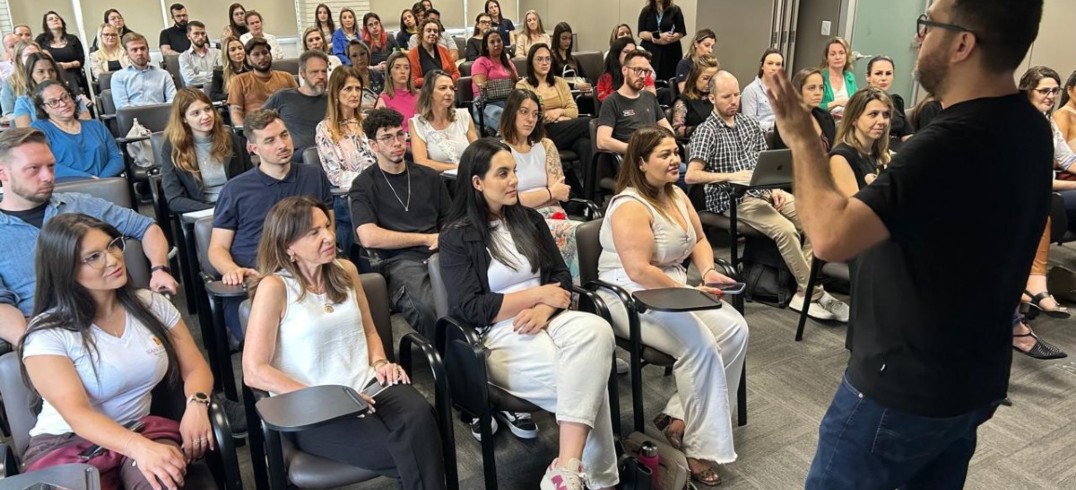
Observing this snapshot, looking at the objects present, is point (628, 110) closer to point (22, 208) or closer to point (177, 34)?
point (22, 208)

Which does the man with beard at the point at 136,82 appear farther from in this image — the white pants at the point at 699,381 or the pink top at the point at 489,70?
the white pants at the point at 699,381

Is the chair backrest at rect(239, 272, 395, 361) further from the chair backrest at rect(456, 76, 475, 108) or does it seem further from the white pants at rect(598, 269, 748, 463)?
the chair backrest at rect(456, 76, 475, 108)

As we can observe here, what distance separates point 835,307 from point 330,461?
8.60 feet

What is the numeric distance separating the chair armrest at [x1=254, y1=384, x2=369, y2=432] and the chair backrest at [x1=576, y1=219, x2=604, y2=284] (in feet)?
3.78

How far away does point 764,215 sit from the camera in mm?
3688

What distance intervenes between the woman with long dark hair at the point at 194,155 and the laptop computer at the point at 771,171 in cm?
247

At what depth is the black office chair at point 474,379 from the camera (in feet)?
6.97


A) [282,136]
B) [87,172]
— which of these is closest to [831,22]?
[282,136]

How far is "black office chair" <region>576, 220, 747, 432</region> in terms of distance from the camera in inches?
95.1

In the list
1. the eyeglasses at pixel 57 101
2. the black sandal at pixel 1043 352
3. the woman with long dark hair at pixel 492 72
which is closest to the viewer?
the black sandal at pixel 1043 352

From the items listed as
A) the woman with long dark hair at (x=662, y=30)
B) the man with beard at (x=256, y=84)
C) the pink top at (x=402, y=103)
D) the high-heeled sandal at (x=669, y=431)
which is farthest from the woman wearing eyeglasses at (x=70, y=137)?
the woman with long dark hair at (x=662, y=30)

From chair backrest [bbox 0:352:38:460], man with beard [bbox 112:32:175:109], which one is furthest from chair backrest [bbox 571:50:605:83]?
chair backrest [bbox 0:352:38:460]

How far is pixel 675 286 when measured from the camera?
8.27 feet

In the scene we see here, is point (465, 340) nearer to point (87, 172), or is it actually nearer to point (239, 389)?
point (239, 389)
